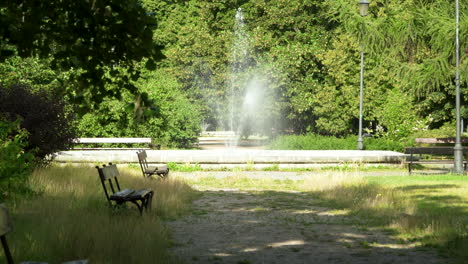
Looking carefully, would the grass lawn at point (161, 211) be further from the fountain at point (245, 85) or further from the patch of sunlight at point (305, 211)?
the fountain at point (245, 85)

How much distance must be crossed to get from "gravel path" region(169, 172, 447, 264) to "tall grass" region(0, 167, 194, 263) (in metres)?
0.39

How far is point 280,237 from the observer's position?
8.70m

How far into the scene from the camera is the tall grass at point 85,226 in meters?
7.04

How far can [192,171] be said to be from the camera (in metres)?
20.1

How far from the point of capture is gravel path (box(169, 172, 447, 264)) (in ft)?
24.3

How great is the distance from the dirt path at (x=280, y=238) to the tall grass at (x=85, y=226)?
0.39 meters

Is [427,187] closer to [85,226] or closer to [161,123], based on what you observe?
[85,226]

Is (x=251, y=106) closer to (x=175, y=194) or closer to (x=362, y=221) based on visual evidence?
(x=175, y=194)

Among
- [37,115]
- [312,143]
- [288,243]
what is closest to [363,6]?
[312,143]

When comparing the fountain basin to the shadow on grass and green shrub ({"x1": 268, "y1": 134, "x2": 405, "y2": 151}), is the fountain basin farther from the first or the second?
the shadow on grass

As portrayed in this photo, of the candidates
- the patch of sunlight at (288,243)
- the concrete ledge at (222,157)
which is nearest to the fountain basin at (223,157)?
the concrete ledge at (222,157)

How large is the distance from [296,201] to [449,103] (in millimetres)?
22276

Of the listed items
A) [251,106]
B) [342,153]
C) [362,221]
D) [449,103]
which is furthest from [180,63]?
[362,221]

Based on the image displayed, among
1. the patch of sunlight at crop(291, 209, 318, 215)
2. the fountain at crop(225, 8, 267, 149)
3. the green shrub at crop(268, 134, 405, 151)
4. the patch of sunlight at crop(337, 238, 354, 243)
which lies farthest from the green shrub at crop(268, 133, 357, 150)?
the patch of sunlight at crop(337, 238, 354, 243)
